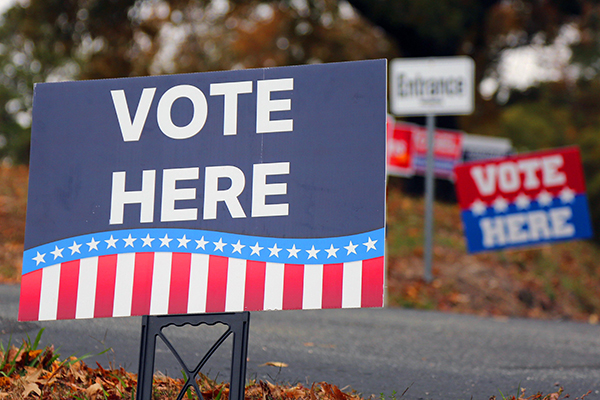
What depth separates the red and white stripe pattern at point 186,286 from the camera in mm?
2914

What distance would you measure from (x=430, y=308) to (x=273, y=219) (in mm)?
5673

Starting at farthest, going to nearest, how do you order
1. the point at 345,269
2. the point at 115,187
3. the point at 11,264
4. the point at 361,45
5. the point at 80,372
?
1. the point at 361,45
2. the point at 11,264
3. the point at 80,372
4. the point at 115,187
5. the point at 345,269

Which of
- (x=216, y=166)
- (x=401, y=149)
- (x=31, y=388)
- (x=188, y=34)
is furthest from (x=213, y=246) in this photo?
(x=188, y=34)

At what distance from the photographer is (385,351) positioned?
5125 millimetres

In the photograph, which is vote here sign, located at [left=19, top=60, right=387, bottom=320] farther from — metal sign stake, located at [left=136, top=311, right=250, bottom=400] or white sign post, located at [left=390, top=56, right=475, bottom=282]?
white sign post, located at [left=390, top=56, right=475, bottom=282]

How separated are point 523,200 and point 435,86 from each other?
1.95 meters

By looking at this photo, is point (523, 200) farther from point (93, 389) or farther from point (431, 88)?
point (93, 389)

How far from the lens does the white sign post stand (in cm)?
872

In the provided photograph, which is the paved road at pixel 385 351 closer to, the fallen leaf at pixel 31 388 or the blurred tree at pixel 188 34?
the fallen leaf at pixel 31 388

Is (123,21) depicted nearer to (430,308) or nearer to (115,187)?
(430,308)

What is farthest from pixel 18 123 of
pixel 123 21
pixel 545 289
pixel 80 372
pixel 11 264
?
pixel 80 372

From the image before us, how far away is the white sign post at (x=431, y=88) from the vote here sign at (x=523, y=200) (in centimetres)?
75

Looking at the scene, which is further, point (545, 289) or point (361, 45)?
point (361, 45)

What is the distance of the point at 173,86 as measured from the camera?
3199mm
